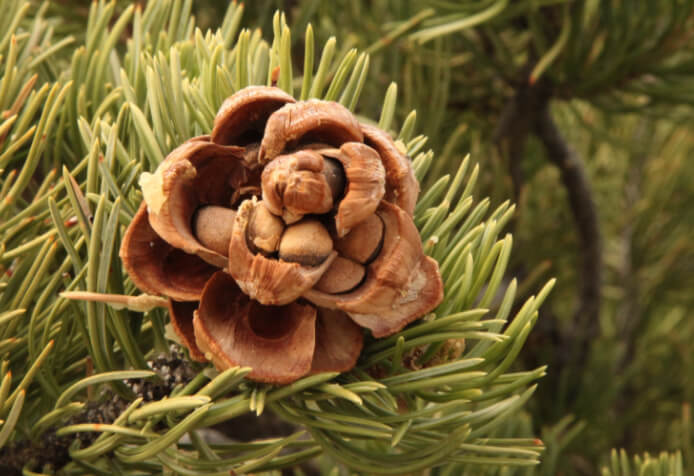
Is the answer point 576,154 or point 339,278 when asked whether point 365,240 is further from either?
point 576,154

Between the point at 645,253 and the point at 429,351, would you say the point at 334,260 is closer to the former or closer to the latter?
the point at 429,351

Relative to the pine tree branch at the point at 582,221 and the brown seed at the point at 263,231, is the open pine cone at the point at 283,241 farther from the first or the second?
the pine tree branch at the point at 582,221

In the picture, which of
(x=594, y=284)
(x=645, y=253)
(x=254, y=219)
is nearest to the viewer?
(x=254, y=219)

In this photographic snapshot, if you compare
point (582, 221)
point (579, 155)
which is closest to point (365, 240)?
point (582, 221)

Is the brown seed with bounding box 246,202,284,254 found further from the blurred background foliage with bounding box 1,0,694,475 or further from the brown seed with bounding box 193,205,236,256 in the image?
the blurred background foliage with bounding box 1,0,694,475

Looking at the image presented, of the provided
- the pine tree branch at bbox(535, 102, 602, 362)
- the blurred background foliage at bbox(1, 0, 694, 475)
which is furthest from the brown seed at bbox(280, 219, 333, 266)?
the pine tree branch at bbox(535, 102, 602, 362)

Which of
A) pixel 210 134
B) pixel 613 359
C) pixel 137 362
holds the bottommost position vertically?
pixel 613 359

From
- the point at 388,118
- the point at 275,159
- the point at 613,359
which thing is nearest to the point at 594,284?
the point at 613,359
